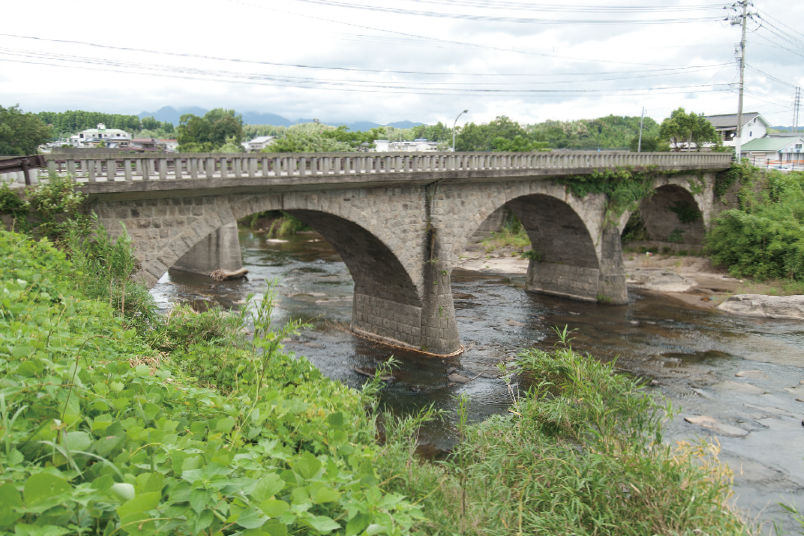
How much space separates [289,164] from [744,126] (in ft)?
247

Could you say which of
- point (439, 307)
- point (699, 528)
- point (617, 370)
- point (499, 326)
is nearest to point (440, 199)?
point (439, 307)

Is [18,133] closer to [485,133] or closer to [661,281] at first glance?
[661,281]

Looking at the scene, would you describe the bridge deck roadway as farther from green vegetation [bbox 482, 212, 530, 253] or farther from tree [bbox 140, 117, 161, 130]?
tree [bbox 140, 117, 161, 130]

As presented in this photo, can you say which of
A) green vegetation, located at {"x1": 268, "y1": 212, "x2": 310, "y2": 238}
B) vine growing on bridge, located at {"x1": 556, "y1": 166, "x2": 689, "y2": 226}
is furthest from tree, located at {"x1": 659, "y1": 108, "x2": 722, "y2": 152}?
green vegetation, located at {"x1": 268, "y1": 212, "x2": 310, "y2": 238}

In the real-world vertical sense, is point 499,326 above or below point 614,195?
below

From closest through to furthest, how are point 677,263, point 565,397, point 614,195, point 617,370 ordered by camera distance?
point 565,397
point 617,370
point 614,195
point 677,263

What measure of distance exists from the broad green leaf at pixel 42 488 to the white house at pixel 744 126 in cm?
7080

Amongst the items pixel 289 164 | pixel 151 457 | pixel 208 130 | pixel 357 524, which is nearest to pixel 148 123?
pixel 208 130

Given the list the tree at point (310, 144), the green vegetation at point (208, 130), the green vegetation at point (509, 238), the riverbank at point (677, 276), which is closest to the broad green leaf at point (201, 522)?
the riverbank at point (677, 276)

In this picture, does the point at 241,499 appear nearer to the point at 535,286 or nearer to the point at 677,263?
the point at 535,286

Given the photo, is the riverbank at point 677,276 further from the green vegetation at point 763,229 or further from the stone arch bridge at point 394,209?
the stone arch bridge at point 394,209

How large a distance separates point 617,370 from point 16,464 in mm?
19282

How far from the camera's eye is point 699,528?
7207mm

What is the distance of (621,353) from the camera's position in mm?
21688
